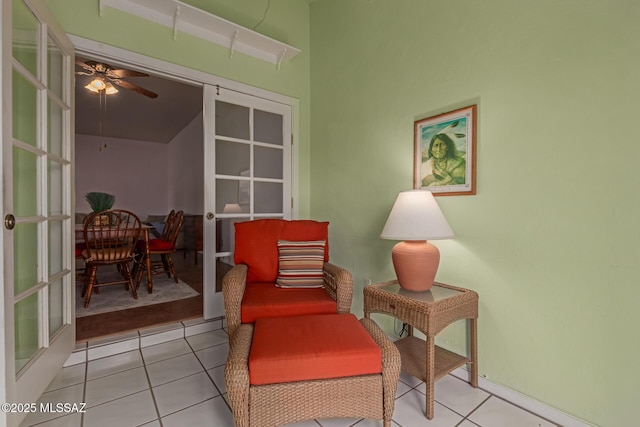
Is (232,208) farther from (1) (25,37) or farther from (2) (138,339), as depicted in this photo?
(1) (25,37)

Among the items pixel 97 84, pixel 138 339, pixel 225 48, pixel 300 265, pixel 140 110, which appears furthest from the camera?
pixel 140 110

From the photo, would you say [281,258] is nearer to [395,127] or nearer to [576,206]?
[395,127]

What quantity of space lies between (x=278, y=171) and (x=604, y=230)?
2.40 m

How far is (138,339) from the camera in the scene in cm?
208

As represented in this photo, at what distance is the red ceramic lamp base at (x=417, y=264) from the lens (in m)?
1.55

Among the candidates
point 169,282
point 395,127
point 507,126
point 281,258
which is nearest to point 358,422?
point 281,258

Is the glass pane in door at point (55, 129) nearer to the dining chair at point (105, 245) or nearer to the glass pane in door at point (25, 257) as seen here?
the glass pane in door at point (25, 257)

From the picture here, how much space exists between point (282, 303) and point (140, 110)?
5.06 metres

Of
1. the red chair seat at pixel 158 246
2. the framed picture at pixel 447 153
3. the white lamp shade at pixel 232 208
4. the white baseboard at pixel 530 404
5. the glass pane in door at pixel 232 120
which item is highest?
the glass pane in door at pixel 232 120

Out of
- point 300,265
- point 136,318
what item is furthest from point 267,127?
point 136,318

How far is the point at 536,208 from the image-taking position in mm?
1412

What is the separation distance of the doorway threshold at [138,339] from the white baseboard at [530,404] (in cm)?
197

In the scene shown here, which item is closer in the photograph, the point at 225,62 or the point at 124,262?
the point at 225,62

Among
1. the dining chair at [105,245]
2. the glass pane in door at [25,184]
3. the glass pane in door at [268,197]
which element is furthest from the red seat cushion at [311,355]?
the dining chair at [105,245]
